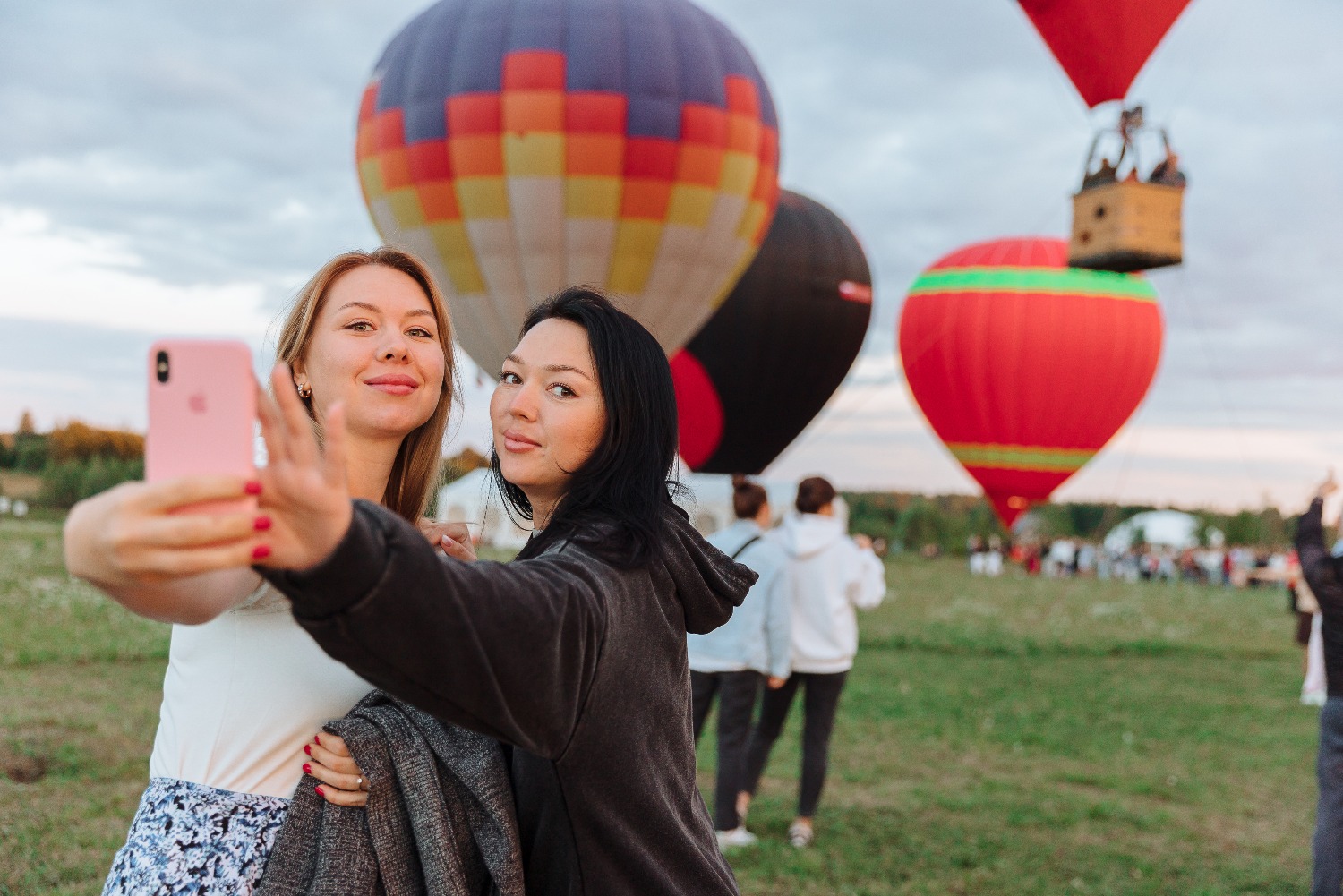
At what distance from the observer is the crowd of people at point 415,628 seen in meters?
0.99

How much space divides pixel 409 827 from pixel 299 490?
2.15 ft

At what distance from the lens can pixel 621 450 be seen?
4.89 ft

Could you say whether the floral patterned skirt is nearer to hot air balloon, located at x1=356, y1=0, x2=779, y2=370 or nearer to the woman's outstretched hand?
Answer: the woman's outstretched hand

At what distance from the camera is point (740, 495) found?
541 cm

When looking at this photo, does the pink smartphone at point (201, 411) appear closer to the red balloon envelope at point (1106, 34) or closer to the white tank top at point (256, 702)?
the white tank top at point (256, 702)

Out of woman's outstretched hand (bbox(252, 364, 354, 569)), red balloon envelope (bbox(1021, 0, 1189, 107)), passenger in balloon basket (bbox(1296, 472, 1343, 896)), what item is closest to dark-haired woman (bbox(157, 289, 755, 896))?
woman's outstretched hand (bbox(252, 364, 354, 569))

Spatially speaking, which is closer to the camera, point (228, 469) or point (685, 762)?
point (228, 469)

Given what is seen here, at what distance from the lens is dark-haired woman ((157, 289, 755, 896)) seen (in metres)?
0.99

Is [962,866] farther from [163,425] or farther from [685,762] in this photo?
[163,425]

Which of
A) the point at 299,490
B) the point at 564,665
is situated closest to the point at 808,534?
the point at 564,665

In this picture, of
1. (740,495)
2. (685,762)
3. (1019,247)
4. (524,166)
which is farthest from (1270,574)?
(685,762)

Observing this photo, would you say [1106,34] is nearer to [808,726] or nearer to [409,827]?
[808,726]

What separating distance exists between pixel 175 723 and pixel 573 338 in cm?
79

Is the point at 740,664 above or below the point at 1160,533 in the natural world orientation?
above
